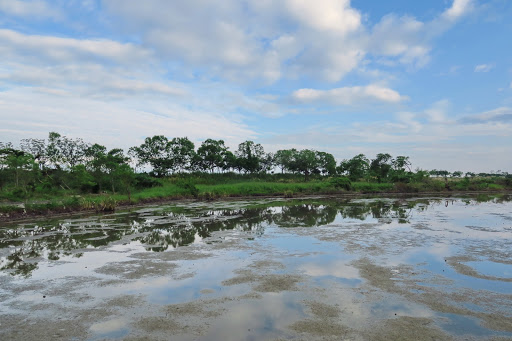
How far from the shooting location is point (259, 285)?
741 cm

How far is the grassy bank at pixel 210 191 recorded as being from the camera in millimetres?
21422

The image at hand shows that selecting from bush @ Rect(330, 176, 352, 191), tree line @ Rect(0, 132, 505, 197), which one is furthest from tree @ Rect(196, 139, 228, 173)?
bush @ Rect(330, 176, 352, 191)

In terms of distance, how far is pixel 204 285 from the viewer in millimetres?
7477

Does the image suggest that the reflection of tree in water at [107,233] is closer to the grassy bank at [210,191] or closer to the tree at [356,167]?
the grassy bank at [210,191]

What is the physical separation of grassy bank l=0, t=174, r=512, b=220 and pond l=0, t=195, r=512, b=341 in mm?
7377

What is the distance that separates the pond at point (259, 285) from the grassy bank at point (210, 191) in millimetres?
7377

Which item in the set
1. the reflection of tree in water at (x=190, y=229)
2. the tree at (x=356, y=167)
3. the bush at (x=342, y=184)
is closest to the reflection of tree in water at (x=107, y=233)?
the reflection of tree in water at (x=190, y=229)

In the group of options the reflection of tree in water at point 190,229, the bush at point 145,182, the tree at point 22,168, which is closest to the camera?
the reflection of tree in water at point 190,229

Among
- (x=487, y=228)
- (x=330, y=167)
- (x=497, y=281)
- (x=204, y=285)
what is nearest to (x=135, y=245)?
(x=204, y=285)

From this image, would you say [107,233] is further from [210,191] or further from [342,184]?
[342,184]

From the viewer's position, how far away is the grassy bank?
21422 millimetres

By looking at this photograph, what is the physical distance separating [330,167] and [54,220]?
55009 millimetres

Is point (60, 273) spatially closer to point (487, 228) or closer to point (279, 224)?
point (279, 224)

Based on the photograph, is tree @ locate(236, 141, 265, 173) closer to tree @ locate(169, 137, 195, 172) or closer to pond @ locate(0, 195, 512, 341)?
tree @ locate(169, 137, 195, 172)
